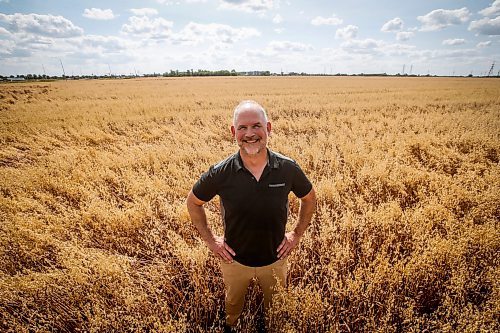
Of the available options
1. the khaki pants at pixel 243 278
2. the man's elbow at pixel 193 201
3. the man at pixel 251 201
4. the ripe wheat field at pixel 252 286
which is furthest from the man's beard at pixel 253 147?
the ripe wheat field at pixel 252 286

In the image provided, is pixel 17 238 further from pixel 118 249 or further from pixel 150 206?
pixel 150 206

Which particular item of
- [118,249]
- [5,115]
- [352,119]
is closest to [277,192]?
[118,249]

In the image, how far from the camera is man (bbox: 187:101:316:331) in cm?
189

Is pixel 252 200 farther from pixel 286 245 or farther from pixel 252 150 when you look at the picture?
pixel 286 245

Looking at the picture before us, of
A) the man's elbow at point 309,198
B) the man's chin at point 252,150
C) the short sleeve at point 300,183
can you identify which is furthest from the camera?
the man's elbow at point 309,198

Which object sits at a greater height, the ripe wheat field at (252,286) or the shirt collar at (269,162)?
the shirt collar at (269,162)

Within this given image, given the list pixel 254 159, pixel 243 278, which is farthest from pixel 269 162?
pixel 243 278

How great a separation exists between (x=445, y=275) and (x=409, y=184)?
2462mm

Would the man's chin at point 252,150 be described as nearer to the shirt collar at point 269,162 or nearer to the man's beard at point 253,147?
the man's beard at point 253,147

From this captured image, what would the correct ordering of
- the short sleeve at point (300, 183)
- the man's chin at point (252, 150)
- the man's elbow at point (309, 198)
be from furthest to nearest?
the man's elbow at point (309, 198)
the short sleeve at point (300, 183)
the man's chin at point (252, 150)

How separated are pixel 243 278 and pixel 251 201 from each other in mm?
689

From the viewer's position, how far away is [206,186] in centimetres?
196

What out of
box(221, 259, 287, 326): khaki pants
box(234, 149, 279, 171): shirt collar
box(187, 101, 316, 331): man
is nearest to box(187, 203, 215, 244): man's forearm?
box(187, 101, 316, 331): man

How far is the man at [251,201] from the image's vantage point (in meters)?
1.89
